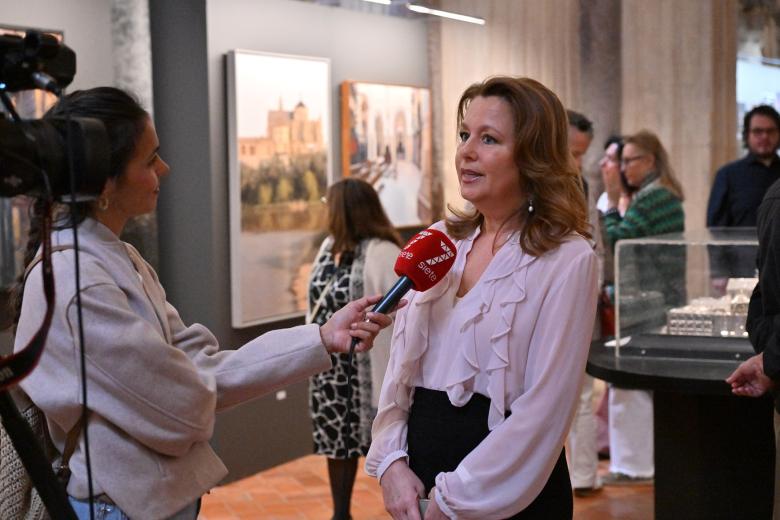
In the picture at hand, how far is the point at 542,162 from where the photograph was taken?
2.54m

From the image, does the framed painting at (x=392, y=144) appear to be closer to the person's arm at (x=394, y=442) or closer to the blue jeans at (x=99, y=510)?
the person's arm at (x=394, y=442)

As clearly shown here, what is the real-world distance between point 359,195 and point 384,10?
8.94 ft

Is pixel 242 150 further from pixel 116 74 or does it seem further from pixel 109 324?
pixel 109 324

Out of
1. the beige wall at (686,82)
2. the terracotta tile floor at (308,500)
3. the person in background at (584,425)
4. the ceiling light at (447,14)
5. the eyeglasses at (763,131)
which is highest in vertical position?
the ceiling light at (447,14)

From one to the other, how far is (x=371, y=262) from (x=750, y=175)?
3.46 meters

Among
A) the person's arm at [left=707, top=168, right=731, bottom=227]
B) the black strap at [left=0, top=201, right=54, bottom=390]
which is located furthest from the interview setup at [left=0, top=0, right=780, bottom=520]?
the person's arm at [left=707, top=168, right=731, bottom=227]

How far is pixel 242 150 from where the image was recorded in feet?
22.1

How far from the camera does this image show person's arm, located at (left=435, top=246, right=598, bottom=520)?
2393 millimetres

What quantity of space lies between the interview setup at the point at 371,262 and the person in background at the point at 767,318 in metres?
0.02

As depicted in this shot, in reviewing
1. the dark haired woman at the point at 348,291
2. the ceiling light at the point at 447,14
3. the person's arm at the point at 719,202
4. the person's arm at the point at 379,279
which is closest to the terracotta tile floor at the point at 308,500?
the dark haired woman at the point at 348,291

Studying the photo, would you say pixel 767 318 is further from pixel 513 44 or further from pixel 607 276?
A: pixel 513 44

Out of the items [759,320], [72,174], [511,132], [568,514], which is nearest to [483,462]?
[568,514]

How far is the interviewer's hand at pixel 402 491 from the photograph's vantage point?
2.50m

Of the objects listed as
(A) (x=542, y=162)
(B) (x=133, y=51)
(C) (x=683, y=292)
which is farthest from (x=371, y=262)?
(A) (x=542, y=162)
